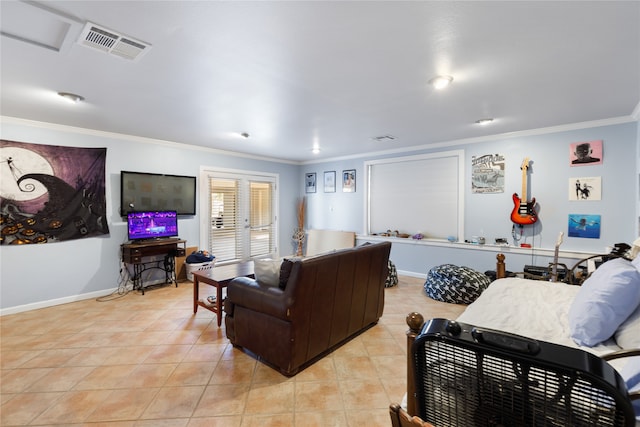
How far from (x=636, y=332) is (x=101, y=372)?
11.3 feet

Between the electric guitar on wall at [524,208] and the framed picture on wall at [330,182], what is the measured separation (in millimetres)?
3311

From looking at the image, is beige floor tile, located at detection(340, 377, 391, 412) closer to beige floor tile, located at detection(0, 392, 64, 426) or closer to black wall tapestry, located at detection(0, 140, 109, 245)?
beige floor tile, located at detection(0, 392, 64, 426)

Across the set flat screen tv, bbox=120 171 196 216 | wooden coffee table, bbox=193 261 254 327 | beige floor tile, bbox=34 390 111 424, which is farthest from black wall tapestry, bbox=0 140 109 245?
beige floor tile, bbox=34 390 111 424

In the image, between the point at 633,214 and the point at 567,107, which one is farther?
the point at 633,214

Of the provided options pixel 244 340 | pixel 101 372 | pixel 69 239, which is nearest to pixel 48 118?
pixel 69 239

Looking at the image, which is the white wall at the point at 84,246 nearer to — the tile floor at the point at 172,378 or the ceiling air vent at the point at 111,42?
the tile floor at the point at 172,378

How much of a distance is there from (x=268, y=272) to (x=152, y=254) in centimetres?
280

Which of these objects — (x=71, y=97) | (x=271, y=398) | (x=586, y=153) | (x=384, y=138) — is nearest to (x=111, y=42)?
(x=71, y=97)

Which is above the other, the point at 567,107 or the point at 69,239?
the point at 567,107

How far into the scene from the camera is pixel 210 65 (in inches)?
83.8

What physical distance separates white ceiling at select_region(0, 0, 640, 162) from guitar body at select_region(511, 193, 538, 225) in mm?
1047

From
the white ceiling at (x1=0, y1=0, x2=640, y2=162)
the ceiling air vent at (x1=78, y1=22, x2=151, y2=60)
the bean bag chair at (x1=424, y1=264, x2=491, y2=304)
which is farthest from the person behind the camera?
the bean bag chair at (x1=424, y1=264, x2=491, y2=304)

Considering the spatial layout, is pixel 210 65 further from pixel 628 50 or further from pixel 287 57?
pixel 628 50

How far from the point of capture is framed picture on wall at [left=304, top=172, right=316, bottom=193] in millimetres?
6593
